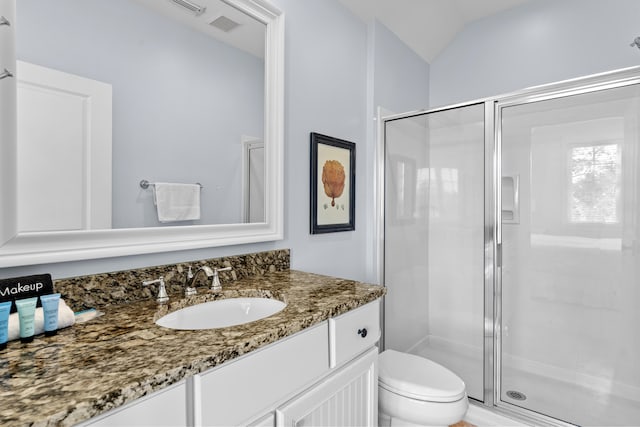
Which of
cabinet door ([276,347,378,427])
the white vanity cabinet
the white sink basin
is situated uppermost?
the white sink basin

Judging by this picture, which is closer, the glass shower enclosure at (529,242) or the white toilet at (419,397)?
the white toilet at (419,397)

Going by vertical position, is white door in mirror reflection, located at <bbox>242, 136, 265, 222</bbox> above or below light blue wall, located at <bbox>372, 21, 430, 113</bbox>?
below

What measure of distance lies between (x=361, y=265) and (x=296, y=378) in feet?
4.43

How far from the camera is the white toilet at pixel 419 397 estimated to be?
4.90 ft

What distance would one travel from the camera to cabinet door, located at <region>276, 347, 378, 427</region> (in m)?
0.99

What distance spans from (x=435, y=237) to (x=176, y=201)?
1.87m

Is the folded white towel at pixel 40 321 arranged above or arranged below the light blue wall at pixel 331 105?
below

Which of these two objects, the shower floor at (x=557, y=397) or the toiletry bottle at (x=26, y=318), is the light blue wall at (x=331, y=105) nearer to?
the toiletry bottle at (x=26, y=318)

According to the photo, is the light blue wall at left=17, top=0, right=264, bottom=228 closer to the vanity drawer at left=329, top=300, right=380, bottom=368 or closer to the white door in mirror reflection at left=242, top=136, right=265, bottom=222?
the white door in mirror reflection at left=242, top=136, right=265, bottom=222

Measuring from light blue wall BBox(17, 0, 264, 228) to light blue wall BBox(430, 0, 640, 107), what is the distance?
1.94 m

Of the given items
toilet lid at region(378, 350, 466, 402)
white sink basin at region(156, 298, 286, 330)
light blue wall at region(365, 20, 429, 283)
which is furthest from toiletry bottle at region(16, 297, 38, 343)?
light blue wall at region(365, 20, 429, 283)

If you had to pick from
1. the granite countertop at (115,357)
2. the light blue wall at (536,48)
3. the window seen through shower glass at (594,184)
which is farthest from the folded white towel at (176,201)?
the light blue wall at (536,48)

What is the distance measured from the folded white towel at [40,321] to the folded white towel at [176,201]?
41cm

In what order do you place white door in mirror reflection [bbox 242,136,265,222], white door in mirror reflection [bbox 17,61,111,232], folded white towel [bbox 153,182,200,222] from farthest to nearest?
white door in mirror reflection [bbox 242,136,265,222]
folded white towel [bbox 153,182,200,222]
white door in mirror reflection [bbox 17,61,111,232]
